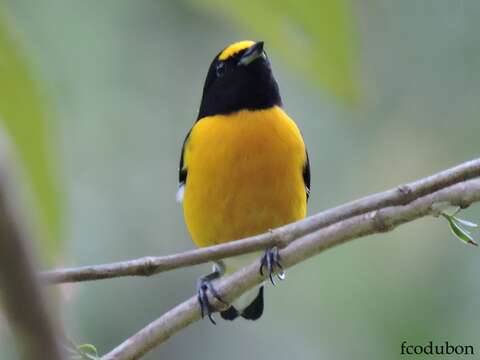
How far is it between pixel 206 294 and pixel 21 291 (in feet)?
8.71

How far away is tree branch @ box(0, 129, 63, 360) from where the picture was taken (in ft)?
1.08

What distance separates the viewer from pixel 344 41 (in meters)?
0.52

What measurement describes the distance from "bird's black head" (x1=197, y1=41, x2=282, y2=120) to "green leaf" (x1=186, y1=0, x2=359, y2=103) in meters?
3.52

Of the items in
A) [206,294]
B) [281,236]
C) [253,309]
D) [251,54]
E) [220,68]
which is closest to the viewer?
[281,236]

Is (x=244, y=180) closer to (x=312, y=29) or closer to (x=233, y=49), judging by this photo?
(x=233, y=49)

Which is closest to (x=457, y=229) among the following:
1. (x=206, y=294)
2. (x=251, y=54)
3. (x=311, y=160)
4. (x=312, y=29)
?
(x=206, y=294)

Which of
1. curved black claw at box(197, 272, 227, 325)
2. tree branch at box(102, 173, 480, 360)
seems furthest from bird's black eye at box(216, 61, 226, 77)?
tree branch at box(102, 173, 480, 360)

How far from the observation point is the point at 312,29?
529 millimetres

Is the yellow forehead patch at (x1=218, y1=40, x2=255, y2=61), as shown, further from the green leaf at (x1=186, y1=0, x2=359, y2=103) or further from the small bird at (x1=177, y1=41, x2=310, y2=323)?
the green leaf at (x1=186, y1=0, x2=359, y2=103)

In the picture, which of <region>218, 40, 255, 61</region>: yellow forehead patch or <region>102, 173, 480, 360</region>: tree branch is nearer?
<region>102, 173, 480, 360</region>: tree branch

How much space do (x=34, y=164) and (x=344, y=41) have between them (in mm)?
211

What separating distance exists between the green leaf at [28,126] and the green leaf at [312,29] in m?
0.13

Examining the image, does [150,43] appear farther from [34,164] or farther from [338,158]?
[34,164]

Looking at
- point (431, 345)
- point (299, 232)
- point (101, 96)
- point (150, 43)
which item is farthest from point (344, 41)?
point (150, 43)
